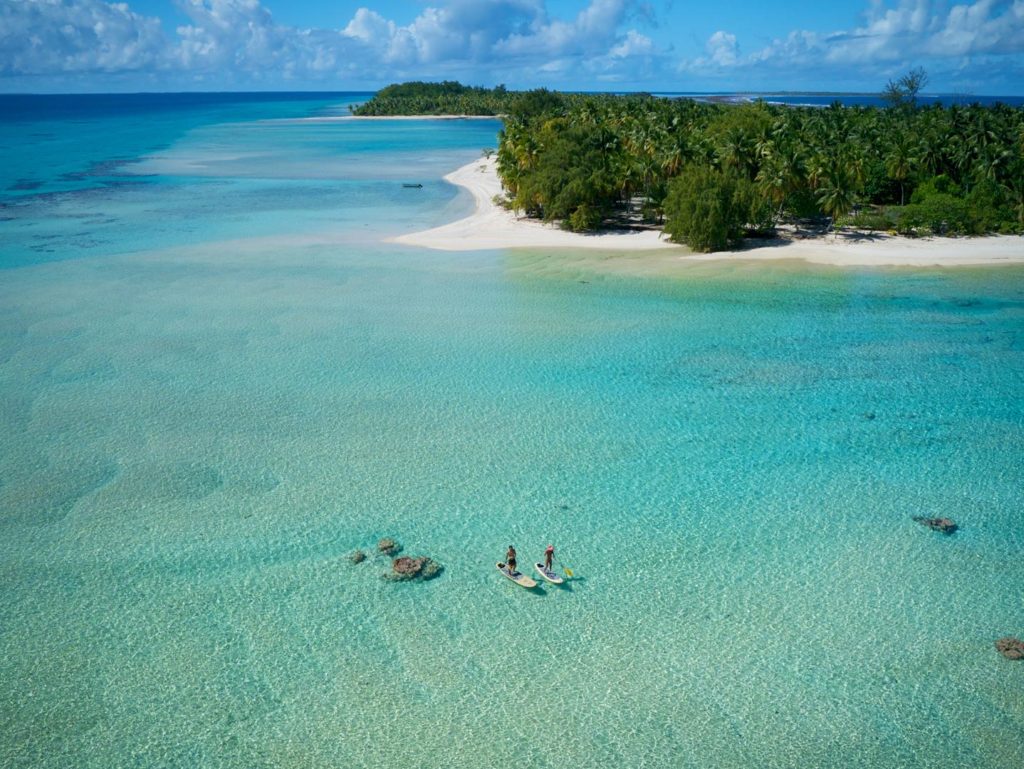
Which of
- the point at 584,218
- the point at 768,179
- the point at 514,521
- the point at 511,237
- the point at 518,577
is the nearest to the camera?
the point at 518,577

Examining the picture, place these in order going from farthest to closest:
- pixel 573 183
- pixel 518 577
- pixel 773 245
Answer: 1. pixel 573 183
2. pixel 773 245
3. pixel 518 577

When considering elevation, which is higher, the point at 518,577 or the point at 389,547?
the point at 518,577

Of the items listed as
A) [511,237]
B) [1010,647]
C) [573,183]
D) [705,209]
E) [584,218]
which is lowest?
[1010,647]

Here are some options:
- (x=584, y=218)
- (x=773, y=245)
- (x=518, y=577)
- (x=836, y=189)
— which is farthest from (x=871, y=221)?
(x=518, y=577)

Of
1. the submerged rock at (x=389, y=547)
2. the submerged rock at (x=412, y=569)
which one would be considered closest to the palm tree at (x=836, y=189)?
the submerged rock at (x=389, y=547)

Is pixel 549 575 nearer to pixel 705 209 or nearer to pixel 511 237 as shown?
pixel 705 209

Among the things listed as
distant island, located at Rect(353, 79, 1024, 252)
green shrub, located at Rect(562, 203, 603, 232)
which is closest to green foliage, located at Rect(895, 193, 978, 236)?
distant island, located at Rect(353, 79, 1024, 252)
